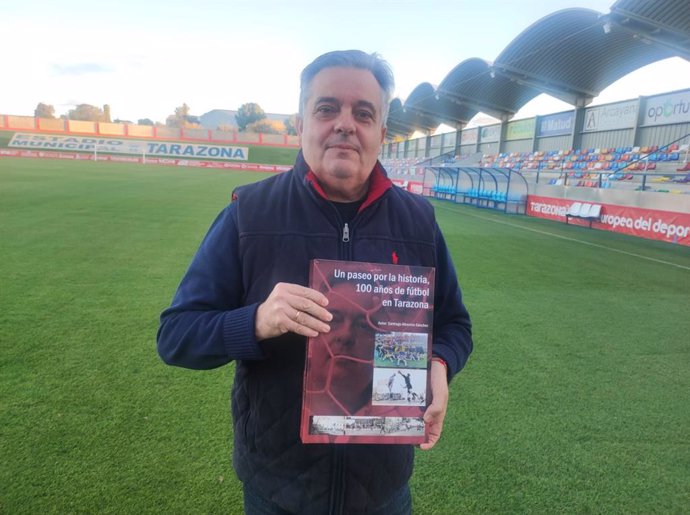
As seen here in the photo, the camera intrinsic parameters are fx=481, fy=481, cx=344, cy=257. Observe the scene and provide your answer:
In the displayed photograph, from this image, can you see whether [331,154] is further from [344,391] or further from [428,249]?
[344,391]

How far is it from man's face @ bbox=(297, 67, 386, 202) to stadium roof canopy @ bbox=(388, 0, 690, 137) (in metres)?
13.6

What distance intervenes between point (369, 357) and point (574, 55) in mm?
28269

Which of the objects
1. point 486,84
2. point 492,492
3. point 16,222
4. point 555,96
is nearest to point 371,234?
point 492,492

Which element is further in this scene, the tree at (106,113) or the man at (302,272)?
the tree at (106,113)

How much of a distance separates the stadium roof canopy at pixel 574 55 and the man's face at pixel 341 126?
44.7 feet

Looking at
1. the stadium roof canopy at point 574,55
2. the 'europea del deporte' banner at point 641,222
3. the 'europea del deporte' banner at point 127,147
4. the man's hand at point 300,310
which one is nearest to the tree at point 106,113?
the 'europea del deporte' banner at point 127,147

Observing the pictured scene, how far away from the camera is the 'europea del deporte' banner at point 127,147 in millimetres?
54375

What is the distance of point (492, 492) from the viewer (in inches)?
103

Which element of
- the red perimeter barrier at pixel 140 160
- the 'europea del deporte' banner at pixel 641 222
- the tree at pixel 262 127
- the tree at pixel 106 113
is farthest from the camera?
the tree at pixel 106 113

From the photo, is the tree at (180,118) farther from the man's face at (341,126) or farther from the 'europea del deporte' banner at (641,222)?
the man's face at (341,126)

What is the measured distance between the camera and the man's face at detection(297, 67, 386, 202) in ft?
4.71

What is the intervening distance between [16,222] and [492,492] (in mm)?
10430

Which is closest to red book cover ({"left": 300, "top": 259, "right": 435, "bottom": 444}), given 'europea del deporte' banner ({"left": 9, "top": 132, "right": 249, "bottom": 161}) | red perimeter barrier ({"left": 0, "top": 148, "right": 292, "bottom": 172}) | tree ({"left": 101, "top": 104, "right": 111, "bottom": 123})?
red perimeter barrier ({"left": 0, "top": 148, "right": 292, "bottom": 172})

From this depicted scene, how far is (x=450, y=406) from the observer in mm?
3480
